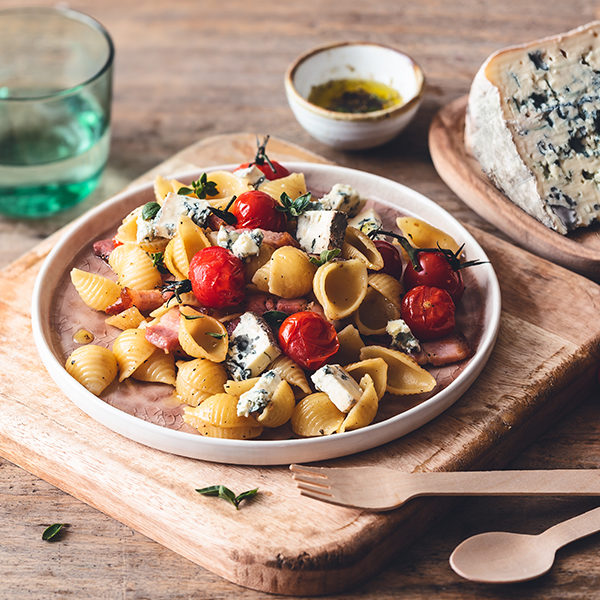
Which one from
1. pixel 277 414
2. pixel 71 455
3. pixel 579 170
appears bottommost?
pixel 71 455

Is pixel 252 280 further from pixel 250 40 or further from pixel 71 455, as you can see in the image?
pixel 250 40

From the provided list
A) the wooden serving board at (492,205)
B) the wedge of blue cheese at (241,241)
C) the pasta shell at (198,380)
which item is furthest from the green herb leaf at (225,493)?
the wooden serving board at (492,205)

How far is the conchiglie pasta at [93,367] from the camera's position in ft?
8.52

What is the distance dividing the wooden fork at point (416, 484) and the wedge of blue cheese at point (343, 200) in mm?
1029

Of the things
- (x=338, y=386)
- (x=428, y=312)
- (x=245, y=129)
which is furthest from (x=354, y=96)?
(x=338, y=386)

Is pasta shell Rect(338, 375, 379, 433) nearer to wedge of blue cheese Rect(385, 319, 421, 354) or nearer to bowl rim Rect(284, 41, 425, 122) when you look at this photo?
wedge of blue cheese Rect(385, 319, 421, 354)

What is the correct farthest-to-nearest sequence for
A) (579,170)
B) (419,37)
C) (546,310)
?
(419,37) → (579,170) → (546,310)

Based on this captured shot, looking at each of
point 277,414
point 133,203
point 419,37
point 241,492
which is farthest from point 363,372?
point 419,37

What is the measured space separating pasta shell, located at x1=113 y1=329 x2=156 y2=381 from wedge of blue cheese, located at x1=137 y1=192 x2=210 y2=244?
14.8 inches

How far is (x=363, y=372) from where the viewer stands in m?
2.59

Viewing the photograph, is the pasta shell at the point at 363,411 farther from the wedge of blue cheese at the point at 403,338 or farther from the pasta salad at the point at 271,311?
the wedge of blue cheese at the point at 403,338

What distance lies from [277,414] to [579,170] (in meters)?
1.70

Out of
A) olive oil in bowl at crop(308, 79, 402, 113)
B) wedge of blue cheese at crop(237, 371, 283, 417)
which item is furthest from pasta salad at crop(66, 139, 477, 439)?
olive oil in bowl at crop(308, 79, 402, 113)

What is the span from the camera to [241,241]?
2.71 metres
